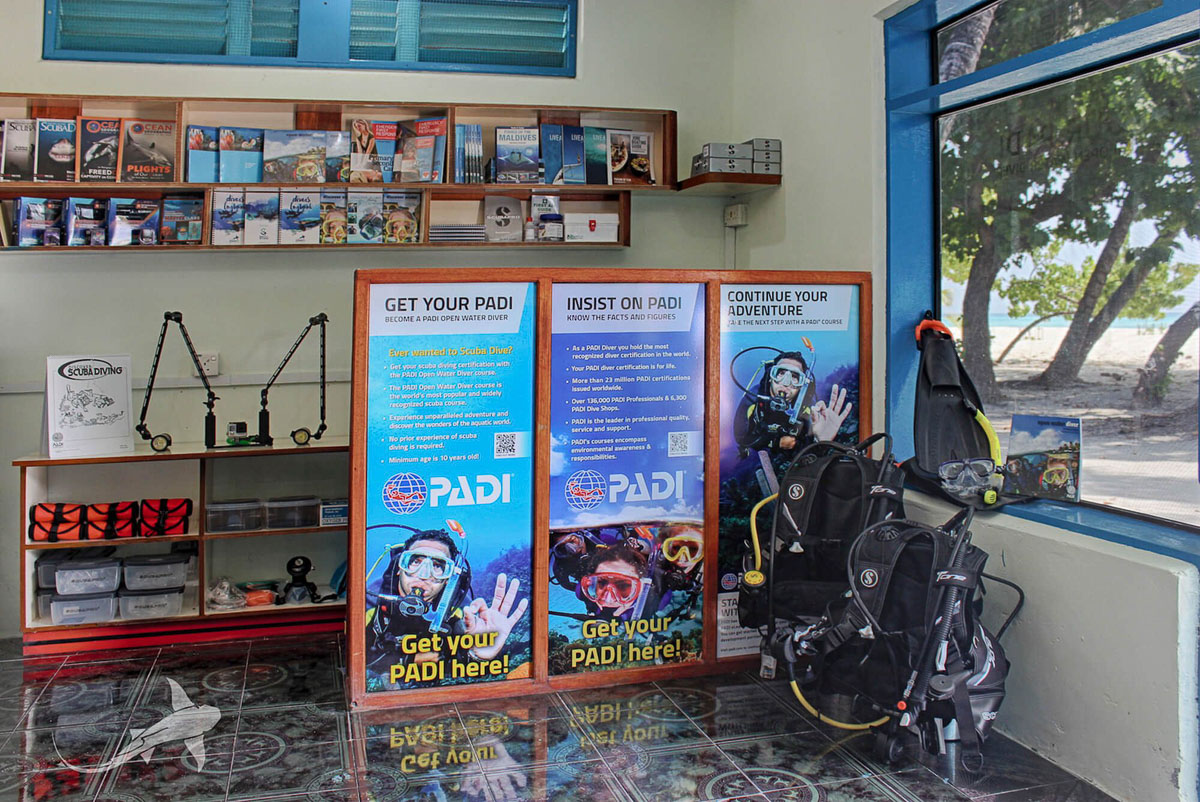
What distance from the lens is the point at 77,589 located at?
4496 mm

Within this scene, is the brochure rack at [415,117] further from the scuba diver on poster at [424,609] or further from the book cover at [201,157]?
the scuba diver on poster at [424,609]

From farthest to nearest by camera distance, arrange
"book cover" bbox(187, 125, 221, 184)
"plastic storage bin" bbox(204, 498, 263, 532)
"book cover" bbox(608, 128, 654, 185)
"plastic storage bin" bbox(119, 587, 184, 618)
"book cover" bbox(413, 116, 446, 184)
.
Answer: "book cover" bbox(608, 128, 654, 185), "book cover" bbox(413, 116, 446, 184), "book cover" bbox(187, 125, 221, 184), "plastic storage bin" bbox(204, 498, 263, 532), "plastic storage bin" bbox(119, 587, 184, 618)

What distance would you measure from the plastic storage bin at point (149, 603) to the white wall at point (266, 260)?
2.16ft

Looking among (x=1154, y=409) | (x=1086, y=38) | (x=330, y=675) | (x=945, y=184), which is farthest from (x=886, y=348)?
(x=330, y=675)

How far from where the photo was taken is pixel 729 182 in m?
4.95

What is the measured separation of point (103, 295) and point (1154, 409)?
4.59 meters

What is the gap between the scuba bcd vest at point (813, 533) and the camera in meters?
3.70

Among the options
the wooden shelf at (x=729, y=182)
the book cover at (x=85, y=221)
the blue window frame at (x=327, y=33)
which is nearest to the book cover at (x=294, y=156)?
the blue window frame at (x=327, y=33)

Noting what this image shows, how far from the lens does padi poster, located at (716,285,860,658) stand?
13.6 ft

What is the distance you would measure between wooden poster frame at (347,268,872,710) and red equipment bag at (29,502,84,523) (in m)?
1.57

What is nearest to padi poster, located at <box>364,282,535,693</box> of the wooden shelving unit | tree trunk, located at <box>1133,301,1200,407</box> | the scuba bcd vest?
the scuba bcd vest

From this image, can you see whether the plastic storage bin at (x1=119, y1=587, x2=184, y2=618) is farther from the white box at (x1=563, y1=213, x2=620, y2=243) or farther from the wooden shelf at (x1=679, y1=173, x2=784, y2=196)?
the wooden shelf at (x1=679, y1=173, x2=784, y2=196)

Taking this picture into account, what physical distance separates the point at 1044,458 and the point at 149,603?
3.85 meters

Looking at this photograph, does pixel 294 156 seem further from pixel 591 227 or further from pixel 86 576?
pixel 86 576
